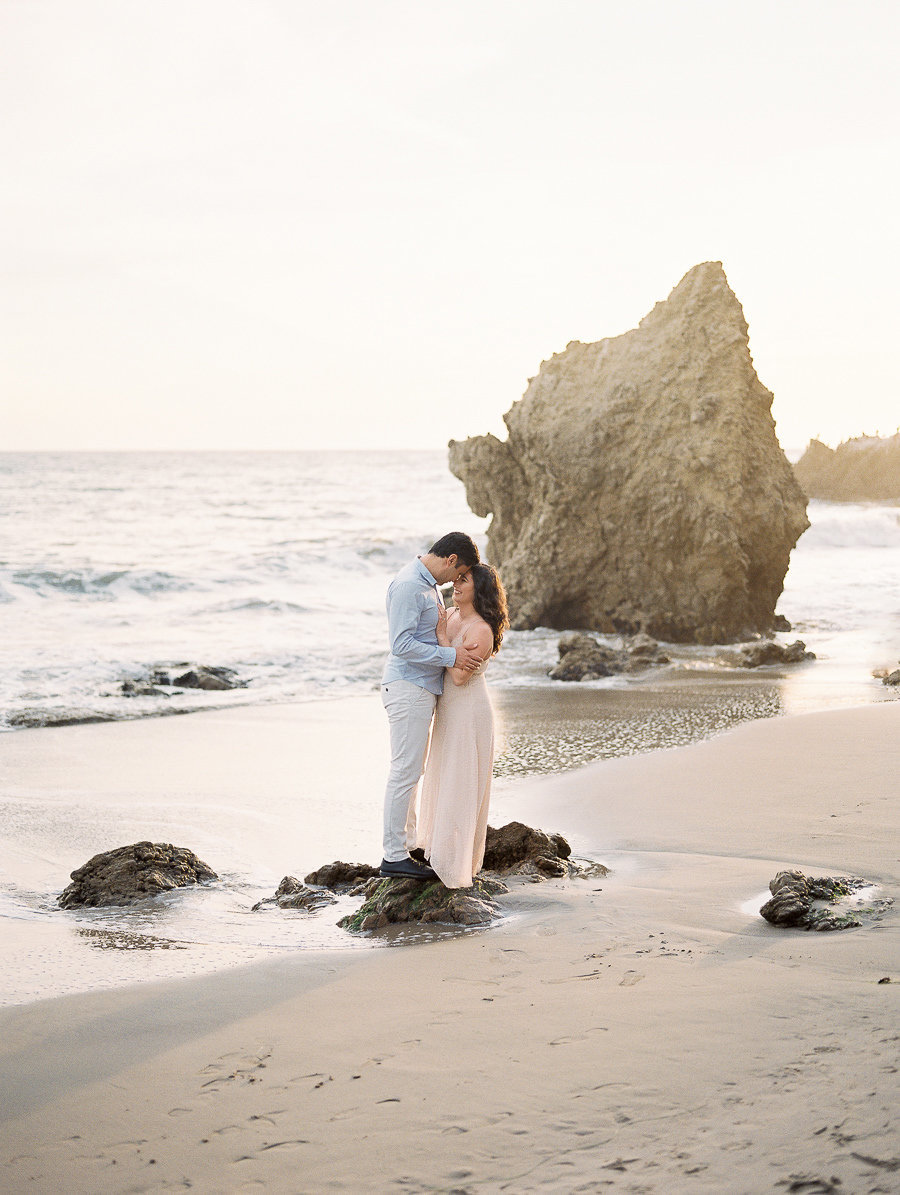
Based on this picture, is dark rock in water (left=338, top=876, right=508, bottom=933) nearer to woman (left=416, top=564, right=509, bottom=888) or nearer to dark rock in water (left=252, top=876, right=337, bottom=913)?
woman (left=416, top=564, right=509, bottom=888)

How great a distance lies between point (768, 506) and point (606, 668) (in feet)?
14.2

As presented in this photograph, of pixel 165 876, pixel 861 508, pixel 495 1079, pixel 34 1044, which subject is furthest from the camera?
pixel 861 508

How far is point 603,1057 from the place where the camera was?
3.23 meters

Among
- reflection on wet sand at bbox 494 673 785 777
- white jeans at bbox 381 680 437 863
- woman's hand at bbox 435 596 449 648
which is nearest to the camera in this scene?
white jeans at bbox 381 680 437 863

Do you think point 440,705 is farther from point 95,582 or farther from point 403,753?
point 95,582

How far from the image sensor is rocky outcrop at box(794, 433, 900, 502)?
56344 mm

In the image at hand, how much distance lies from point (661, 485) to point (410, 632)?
11.7m

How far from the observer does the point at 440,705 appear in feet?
18.1

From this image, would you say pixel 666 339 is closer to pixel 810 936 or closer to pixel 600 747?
pixel 600 747

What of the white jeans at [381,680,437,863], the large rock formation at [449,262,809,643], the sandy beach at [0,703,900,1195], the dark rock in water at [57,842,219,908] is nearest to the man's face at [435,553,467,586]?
the white jeans at [381,680,437,863]

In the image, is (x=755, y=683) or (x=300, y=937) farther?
(x=755, y=683)

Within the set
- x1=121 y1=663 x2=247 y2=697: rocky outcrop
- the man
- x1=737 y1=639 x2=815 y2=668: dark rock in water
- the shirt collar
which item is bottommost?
x1=121 y1=663 x2=247 y2=697: rocky outcrop

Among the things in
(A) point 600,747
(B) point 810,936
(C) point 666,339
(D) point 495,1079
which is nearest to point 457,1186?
(D) point 495,1079

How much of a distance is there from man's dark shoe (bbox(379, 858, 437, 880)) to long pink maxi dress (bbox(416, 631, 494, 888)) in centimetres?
8
